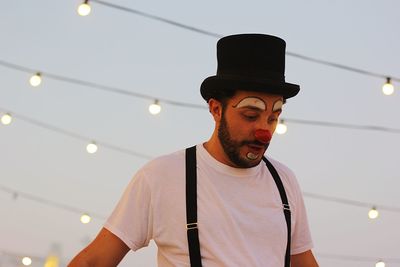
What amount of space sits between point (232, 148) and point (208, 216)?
20cm

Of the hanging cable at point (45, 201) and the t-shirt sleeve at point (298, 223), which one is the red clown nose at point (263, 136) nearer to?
the t-shirt sleeve at point (298, 223)

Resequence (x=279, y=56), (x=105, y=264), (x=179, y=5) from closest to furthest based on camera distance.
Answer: (x=105, y=264), (x=279, y=56), (x=179, y=5)

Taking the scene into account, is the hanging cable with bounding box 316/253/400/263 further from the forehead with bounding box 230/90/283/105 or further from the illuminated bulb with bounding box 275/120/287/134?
the forehead with bounding box 230/90/283/105

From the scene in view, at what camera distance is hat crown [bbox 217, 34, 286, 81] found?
2.07 metres

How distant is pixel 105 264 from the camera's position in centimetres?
197

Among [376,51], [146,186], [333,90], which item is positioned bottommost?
[146,186]

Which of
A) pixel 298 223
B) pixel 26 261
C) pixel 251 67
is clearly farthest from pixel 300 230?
pixel 26 261

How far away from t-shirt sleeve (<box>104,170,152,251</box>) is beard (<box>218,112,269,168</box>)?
24 centimetres

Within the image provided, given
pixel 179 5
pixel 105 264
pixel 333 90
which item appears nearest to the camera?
pixel 105 264

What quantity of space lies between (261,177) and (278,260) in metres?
0.26

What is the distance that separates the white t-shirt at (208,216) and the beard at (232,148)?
0.05 metres

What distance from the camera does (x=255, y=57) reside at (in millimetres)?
2080

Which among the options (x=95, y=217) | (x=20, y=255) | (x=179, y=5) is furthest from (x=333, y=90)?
(x=20, y=255)

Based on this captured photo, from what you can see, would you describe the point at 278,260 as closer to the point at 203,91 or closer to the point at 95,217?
the point at 203,91
